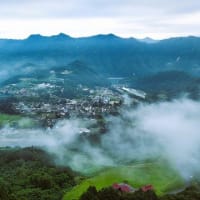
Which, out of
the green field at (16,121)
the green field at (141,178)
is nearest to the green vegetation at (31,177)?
the green field at (141,178)

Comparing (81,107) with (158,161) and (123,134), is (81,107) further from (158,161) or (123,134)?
(158,161)

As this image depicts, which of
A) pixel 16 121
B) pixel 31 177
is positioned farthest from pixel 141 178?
pixel 16 121

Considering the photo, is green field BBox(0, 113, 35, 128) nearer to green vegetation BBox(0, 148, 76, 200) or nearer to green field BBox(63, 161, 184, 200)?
green vegetation BBox(0, 148, 76, 200)

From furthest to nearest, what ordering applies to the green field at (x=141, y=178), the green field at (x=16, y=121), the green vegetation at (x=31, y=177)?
the green field at (x=16, y=121) < the green field at (x=141, y=178) < the green vegetation at (x=31, y=177)

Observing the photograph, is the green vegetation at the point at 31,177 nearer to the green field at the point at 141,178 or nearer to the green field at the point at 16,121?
the green field at the point at 141,178

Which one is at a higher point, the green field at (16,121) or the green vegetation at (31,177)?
the green vegetation at (31,177)

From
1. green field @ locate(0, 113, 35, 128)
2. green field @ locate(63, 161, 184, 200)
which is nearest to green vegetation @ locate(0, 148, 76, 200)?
green field @ locate(63, 161, 184, 200)

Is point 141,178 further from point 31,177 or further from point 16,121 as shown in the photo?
point 16,121
